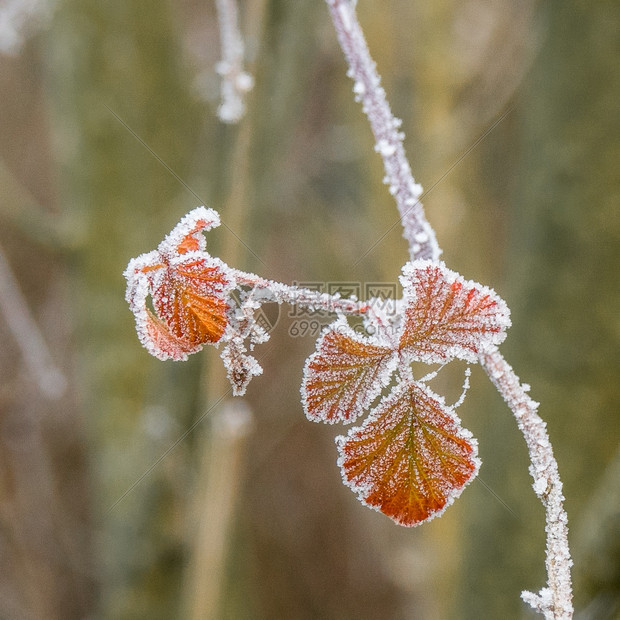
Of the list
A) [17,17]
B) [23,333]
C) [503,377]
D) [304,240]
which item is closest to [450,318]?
[503,377]

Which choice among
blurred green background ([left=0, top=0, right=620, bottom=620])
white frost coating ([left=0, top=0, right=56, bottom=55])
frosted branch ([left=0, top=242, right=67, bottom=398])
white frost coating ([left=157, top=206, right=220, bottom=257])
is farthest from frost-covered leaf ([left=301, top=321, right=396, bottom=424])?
A: white frost coating ([left=0, top=0, right=56, bottom=55])

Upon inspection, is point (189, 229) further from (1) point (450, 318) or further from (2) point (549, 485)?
(2) point (549, 485)

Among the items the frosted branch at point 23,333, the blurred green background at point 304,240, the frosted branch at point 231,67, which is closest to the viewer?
the frosted branch at point 231,67

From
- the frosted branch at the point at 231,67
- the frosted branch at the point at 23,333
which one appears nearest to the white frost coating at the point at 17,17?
the frosted branch at the point at 23,333

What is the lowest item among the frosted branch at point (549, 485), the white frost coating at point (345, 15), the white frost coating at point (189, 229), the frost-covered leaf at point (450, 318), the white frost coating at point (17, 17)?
the frosted branch at point (549, 485)

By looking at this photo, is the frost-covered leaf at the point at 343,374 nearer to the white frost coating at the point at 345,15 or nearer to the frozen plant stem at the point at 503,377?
the frozen plant stem at the point at 503,377

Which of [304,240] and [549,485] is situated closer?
[549,485]
